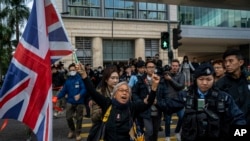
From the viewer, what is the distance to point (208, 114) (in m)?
3.73

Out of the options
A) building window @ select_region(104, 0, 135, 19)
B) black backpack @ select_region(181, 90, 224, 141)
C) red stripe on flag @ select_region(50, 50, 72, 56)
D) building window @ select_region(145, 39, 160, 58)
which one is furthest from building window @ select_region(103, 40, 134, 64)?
black backpack @ select_region(181, 90, 224, 141)

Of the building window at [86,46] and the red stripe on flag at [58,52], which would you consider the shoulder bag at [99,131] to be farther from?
the building window at [86,46]

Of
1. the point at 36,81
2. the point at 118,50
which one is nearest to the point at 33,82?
the point at 36,81

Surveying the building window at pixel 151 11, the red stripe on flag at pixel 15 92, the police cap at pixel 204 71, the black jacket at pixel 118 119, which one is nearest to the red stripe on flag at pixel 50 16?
the red stripe on flag at pixel 15 92

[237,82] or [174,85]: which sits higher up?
[237,82]

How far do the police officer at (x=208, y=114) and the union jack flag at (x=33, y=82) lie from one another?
151 cm

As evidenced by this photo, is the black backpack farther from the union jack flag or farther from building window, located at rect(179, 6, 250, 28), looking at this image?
building window, located at rect(179, 6, 250, 28)

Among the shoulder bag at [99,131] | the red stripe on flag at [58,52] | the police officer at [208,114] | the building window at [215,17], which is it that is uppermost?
the building window at [215,17]

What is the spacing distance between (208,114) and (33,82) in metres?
1.92

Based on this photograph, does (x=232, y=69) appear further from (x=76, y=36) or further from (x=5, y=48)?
(x=76, y=36)

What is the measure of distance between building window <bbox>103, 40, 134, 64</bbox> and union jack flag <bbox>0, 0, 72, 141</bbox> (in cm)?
3091

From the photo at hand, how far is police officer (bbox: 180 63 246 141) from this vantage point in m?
3.73

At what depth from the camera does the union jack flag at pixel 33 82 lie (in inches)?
166

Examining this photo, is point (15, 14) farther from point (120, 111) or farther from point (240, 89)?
point (240, 89)
